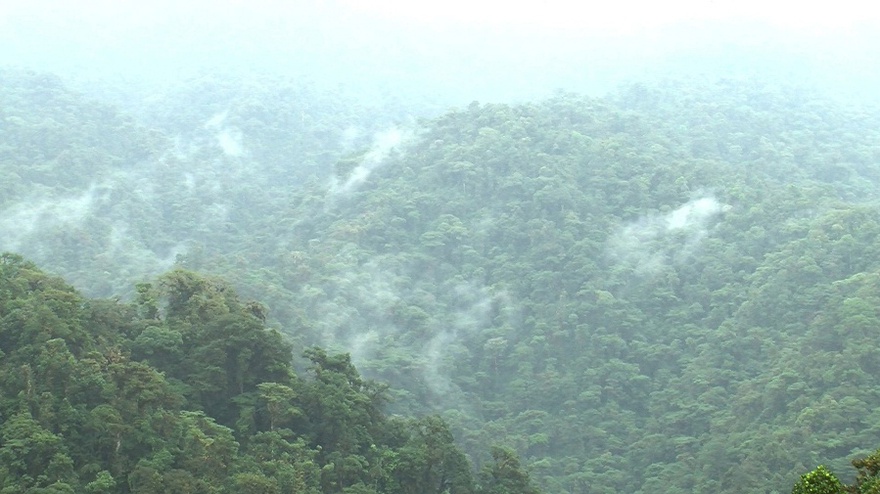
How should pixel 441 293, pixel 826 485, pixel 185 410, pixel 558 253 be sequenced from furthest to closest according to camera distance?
pixel 441 293 < pixel 558 253 < pixel 185 410 < pixel 826 485

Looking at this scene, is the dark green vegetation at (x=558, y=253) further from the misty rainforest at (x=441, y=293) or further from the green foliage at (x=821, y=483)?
the green foliage at (x=821, y=483)

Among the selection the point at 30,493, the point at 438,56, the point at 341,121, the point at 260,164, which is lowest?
the point at 30,493

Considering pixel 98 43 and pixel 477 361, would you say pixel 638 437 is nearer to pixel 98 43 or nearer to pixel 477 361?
pixel 477 361

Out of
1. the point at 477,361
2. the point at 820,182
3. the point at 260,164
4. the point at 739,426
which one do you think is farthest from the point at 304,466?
the point at 260,164

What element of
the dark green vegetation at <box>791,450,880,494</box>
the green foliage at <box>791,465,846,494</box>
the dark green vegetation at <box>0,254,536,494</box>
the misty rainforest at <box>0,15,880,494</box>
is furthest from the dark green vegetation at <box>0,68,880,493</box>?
the green foliage at <box>791,465,846,494</box>

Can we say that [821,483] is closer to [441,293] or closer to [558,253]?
[558,253]

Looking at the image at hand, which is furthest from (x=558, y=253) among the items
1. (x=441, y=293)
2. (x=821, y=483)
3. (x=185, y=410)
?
(x=821, y=483)
